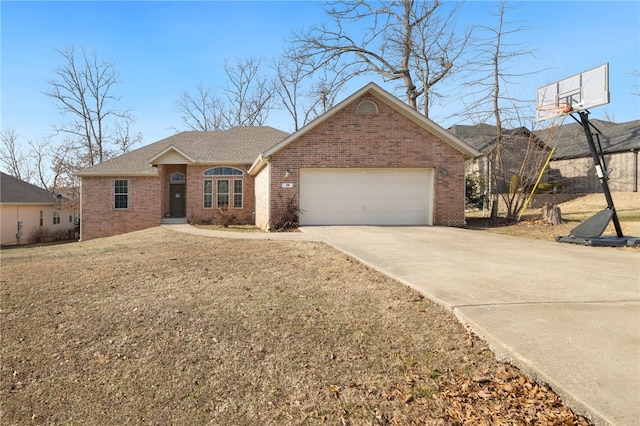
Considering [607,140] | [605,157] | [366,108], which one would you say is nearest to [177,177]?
[366,108]

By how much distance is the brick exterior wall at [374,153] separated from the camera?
13.1 metres

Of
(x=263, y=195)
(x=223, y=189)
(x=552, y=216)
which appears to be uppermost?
(x=223, y=189)

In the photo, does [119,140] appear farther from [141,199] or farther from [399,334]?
[399,334]

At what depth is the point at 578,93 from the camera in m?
10.2

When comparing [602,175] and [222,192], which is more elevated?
[602,175]

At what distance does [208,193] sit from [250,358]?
50.1ft

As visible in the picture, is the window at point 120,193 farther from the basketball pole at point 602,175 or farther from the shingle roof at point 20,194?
the basketball pole at point 602,175

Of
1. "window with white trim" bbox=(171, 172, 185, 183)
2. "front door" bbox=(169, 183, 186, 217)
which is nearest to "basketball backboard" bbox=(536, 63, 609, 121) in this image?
"window with white trim" bbox=(171, 172, 185, 183)

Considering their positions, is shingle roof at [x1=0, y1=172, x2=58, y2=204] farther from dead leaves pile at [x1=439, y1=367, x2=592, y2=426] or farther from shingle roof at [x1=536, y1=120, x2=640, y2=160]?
shingle roof at [x1=536, y1=120, x2=640, y2=160]

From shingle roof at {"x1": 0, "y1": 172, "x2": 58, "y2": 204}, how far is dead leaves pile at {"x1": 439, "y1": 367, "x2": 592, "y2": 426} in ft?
87.0

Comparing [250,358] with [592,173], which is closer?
[250,358]

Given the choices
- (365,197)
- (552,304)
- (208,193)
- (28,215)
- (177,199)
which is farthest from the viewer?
(28,215)

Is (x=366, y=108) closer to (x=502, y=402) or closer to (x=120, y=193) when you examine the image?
(x=502, y=402)

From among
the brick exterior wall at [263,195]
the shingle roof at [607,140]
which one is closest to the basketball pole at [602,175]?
the brick exterior wall at [263,195]
